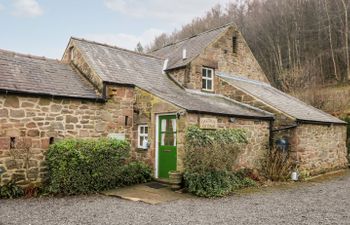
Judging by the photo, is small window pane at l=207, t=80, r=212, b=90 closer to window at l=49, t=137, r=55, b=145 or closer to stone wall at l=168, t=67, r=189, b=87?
stone wall at l=168, t=67, r=189, b=87

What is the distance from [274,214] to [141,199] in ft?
11.8

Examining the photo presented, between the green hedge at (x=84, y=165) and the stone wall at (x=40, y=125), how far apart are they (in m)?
0.59

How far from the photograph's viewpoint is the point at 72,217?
693cm

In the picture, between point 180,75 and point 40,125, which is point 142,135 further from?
point 180,75

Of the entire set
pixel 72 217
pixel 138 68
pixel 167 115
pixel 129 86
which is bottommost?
pixel 72 217

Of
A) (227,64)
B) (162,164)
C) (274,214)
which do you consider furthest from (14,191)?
(227,64)

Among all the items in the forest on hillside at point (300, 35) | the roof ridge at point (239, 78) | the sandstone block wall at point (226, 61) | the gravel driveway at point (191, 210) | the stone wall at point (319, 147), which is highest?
the forest on hillside at point (300, 35)

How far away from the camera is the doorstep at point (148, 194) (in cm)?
890

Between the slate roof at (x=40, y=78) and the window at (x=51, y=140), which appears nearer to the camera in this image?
the slate roof at (x=40, y=78)

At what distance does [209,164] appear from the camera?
9742 mm

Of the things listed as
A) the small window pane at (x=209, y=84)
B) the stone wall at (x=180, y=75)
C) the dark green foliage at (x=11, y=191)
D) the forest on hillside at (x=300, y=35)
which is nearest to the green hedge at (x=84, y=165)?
the dark green foliage at (x=11, y=191)

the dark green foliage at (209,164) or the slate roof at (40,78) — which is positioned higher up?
the slate roof at (40,78)

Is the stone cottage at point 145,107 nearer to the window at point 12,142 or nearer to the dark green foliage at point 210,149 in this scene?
the window at point 12,142

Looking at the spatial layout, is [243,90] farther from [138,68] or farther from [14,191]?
[14,191]
